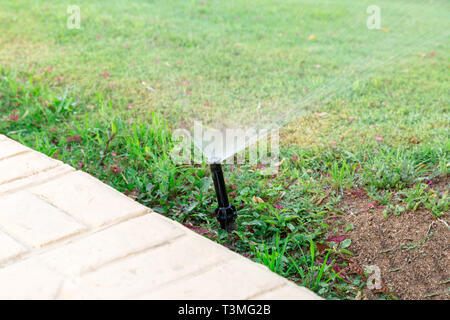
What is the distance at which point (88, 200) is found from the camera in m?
2.14

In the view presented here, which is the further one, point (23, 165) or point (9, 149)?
point (9, 149)

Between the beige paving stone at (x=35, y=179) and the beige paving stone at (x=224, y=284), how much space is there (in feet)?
3.27

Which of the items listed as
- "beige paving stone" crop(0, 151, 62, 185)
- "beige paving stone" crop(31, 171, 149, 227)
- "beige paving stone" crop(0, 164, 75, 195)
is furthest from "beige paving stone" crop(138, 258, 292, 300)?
"beige paving stone" crop(0, 151, 62, 185)

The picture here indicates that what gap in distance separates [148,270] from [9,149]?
1.35 metres

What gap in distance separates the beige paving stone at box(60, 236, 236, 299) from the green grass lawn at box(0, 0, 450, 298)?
19.7 inches

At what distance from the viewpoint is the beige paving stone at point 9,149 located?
259cm

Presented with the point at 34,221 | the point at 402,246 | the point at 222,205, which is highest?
the point at 34,221

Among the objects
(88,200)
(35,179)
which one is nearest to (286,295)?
(88,200)

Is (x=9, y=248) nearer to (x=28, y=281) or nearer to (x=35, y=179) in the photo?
(x=28, y=281)

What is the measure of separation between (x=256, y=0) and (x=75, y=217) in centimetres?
519

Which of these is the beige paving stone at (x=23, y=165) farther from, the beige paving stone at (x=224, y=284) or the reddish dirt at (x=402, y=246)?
the reddish dirt at (x=402, y=246)

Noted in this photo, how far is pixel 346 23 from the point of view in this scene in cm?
595

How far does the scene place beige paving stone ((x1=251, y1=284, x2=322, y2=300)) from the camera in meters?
1.58
